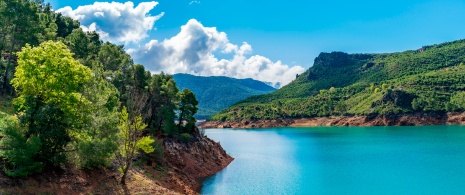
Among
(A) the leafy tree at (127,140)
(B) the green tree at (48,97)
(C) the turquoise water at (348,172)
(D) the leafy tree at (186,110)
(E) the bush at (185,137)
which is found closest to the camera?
(B) the green tree at (48,97)

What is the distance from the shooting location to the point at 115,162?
48.0 meters

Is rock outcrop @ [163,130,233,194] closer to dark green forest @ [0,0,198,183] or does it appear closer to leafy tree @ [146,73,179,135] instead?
leafy tree @ [146,73,179,135]

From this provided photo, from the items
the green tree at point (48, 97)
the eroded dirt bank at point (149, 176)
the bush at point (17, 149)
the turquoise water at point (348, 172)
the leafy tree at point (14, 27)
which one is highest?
the leafy tree at point (14, 27)

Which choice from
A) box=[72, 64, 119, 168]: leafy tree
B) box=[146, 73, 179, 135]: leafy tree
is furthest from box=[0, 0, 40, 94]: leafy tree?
box=[146, 73, 179, 135]: leafy tree

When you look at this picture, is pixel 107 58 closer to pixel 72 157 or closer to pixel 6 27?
pixel 6 27

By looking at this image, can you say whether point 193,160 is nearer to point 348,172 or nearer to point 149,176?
point 149,176

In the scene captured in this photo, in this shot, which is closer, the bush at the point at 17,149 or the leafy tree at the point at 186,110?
the bush at the point at 17,149

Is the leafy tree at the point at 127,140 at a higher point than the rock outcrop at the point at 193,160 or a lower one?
higher

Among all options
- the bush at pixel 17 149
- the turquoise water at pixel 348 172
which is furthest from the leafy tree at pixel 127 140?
the turquoise water at pixel 348 172

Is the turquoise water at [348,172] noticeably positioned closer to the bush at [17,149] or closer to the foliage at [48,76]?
the foliage at [48,76]

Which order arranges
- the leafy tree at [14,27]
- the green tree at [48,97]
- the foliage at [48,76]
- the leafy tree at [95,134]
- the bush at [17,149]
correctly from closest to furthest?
the bush at [17,149]
the green tree at [48,97]
the foliage at [48,76]
the leafy tree at [95,134]
the leafy tree at [14,27]

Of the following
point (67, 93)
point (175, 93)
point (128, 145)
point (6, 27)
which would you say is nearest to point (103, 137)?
point (128, 145)

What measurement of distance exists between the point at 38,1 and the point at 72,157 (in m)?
69.1

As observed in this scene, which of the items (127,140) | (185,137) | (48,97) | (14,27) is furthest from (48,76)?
(185,137)
